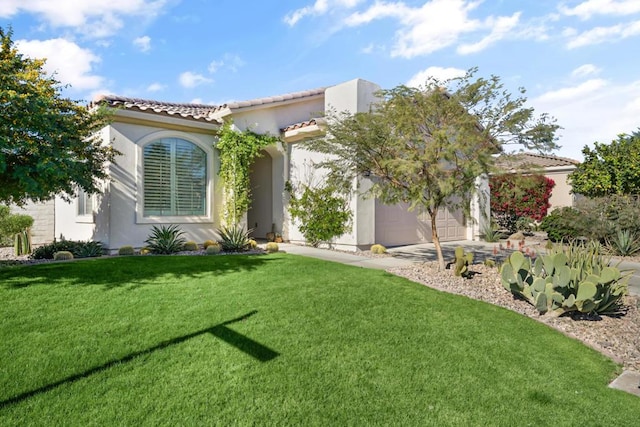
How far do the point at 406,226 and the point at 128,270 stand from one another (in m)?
10.4

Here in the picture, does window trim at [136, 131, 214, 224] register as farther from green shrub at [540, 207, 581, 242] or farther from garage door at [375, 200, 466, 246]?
green shrub at [540, 207, 581, 242]

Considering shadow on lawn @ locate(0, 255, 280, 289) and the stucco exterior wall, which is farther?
the stucco exterior wall

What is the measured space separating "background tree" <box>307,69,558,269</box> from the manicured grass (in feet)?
9.14

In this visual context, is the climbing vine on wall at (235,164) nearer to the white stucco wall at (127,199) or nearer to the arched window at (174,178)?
the arched window at (174,178)

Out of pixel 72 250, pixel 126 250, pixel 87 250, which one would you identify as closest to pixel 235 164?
pixel 126 250

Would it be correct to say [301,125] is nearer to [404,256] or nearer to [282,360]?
[404,256]

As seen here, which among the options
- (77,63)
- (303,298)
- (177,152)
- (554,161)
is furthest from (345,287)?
(554,161)

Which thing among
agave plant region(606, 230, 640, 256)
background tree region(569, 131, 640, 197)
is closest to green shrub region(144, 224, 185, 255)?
agave plant region(606, 230, 640, 256)

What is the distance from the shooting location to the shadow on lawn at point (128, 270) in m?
7.16

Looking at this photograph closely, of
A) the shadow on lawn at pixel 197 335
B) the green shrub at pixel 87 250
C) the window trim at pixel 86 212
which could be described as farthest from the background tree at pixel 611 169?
the window trim at pixel 86 212

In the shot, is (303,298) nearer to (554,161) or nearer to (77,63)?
(77,63)

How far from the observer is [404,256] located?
39.4 feet

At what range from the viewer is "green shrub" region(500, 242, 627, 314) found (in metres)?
6.34

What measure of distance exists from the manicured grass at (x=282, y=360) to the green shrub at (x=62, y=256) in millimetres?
2927
